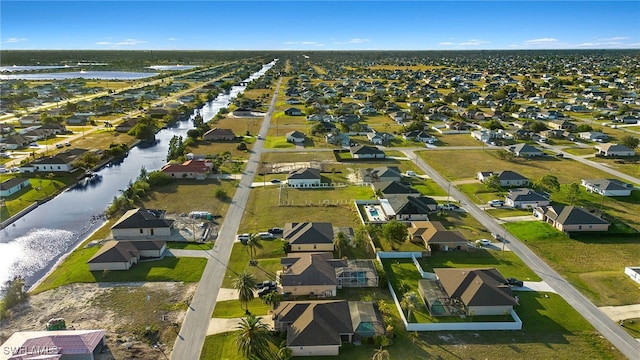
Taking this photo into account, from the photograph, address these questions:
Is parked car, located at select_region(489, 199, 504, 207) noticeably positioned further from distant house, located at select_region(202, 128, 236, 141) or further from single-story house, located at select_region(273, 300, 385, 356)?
distant house, located at select_region(202, 128, 236, 141)

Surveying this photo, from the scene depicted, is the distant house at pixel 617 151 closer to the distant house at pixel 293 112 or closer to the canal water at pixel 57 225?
the distant house at pixel 293 112

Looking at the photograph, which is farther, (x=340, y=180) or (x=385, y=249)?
(x=340, y=180)

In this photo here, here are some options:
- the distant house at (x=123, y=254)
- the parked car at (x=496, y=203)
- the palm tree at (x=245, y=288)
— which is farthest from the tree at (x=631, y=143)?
the distant house at (x=123, y=254)

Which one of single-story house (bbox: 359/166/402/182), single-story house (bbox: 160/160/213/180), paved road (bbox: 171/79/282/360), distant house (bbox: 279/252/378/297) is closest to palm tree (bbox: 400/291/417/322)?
→ distant house (bbox: 279/252/378/297)

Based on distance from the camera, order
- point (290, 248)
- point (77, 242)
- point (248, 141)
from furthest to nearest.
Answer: point (248, 141) → point (77, 242) → point (290, 248)

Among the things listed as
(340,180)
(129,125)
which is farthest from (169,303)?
(129,125)

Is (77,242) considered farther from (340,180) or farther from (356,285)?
(340,180)
